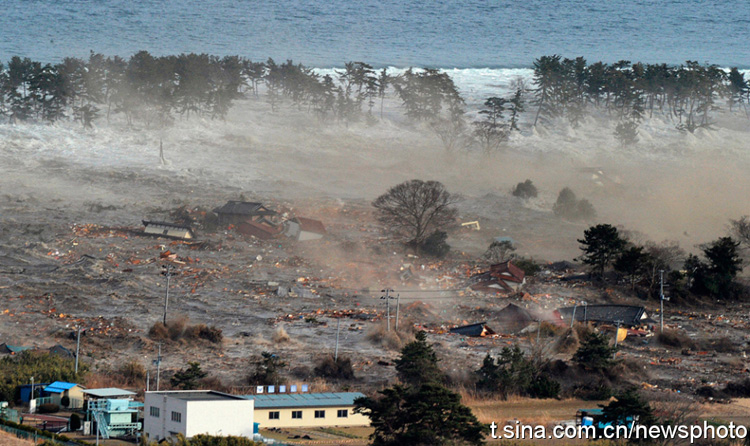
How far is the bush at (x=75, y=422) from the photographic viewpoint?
39.3m

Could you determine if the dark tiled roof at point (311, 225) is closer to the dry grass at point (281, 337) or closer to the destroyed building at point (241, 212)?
the destroyed building at point (241, 212)

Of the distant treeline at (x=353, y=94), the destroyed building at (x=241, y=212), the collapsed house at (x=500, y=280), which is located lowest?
the collapsed house at (x=500, y=280)

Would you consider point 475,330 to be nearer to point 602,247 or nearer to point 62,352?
point 602,247

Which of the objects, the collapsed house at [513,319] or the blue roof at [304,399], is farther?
the collapsed house at [513,319]

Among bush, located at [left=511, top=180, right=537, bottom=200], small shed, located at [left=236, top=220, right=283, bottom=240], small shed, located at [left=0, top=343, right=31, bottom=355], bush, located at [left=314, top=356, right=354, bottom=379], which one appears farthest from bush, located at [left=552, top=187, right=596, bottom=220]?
small shed, located at [left=0, top=343, right=31, bottom=355]

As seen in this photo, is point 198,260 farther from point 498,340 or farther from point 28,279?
point 498,340

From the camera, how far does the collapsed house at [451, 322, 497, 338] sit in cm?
5875

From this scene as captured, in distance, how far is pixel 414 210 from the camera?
80125 mm

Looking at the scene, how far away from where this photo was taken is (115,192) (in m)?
90.9

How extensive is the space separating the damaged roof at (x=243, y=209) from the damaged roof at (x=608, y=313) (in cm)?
2705

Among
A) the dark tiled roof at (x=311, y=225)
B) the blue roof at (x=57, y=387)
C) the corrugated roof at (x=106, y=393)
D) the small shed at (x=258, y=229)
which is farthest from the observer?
the dark tiled roof at (x=311, y=225)

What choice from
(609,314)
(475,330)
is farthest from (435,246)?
(475,330)

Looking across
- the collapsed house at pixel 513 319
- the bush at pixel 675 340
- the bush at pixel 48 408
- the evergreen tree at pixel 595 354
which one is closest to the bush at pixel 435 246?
the collapsed house at pixel 513 319

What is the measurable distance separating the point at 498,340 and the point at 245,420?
2320 cm
